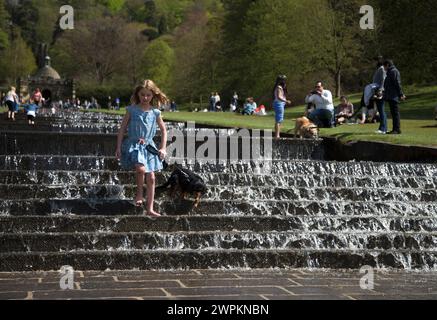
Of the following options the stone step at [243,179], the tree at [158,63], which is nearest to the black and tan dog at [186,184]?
the stone step at [243,179]

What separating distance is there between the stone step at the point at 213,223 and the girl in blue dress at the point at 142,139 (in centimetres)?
33

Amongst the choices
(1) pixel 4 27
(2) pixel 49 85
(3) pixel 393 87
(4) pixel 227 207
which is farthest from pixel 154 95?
(1) pixel 4 27

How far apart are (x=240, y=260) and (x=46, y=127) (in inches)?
639

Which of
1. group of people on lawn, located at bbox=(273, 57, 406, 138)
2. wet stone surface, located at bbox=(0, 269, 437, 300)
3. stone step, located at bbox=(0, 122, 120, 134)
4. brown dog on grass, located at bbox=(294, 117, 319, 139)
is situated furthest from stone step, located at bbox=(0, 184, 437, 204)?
stone step, located at bbox=(0, 122, 120, 134)

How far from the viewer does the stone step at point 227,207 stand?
9258mm

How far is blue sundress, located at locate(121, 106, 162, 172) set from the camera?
30.0 feet

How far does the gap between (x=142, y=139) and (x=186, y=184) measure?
899 millimetres

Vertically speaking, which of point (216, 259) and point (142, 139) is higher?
point (142, 139)

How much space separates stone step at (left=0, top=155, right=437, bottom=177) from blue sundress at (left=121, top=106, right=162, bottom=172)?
7.64ft

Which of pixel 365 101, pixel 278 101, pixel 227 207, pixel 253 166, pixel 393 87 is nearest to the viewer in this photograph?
pixel 227 207

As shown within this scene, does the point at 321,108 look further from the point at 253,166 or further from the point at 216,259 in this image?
the point at 216,259

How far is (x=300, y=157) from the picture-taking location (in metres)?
16.0

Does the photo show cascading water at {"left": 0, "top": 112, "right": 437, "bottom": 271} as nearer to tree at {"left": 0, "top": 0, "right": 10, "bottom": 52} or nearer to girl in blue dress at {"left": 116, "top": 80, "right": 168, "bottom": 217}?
girl in blue dress at {"left": 116, "top": 80, "right": 168, "bottom": 217}

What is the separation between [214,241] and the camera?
8.62 metres
